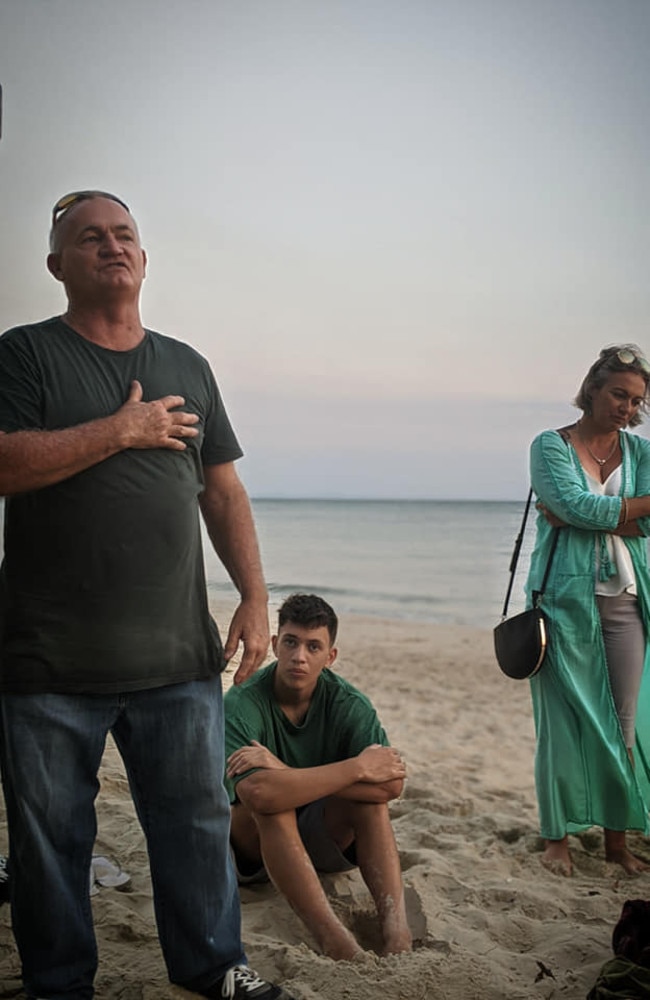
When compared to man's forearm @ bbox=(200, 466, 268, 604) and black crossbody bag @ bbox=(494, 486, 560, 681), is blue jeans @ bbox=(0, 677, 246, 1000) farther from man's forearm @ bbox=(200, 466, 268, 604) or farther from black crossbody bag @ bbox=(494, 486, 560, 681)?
black crossbody bag @ bbox=(494, 486, 560, 681)

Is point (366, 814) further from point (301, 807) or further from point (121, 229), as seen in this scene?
point (121, 229)

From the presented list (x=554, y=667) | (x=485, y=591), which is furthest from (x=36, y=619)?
(x=485, y=591)

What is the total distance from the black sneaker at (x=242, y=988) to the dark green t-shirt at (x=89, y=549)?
67 centimetres

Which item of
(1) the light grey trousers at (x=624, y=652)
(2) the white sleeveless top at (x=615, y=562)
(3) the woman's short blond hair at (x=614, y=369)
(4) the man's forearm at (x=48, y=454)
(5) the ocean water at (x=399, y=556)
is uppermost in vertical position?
(3) the woman's short blond hair at (x=614, y=369)

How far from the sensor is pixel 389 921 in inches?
103

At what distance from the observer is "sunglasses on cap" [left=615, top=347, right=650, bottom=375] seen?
11.2ft

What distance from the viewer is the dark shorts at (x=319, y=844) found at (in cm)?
291

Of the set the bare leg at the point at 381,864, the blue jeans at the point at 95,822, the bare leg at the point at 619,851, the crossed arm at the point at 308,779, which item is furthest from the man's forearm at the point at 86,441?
the bare leg at the point at 619,851

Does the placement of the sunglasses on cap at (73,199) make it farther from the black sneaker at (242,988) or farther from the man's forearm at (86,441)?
the black sneaker at (242,988)

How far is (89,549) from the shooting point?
200cm

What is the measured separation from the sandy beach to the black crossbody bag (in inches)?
27.0

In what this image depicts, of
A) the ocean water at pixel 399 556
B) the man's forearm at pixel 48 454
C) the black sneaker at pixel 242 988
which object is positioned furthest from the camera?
the ocean water at pixel 399 556

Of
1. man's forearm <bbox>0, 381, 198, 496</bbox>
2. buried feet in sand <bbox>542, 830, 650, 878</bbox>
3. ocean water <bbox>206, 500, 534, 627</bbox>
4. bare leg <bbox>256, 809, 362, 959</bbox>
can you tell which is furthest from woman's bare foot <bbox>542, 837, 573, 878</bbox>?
ocean water <bbox>206, 500, 534, 627</bbox>

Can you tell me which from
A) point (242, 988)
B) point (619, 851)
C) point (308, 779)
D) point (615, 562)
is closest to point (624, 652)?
point (615, 562)
